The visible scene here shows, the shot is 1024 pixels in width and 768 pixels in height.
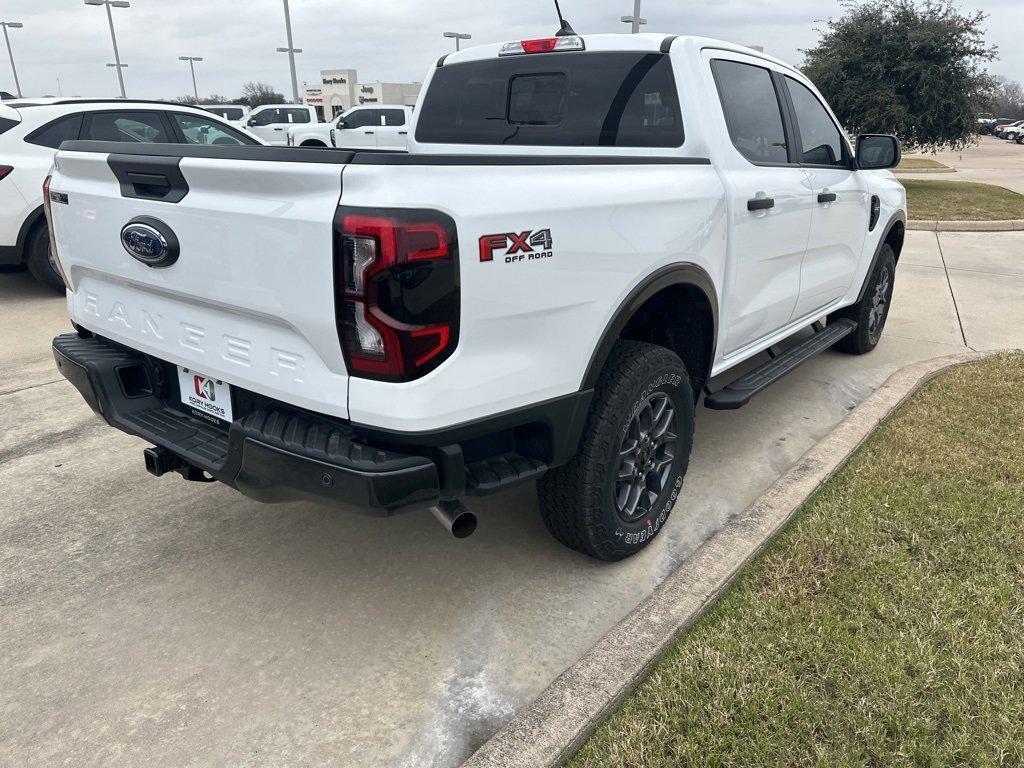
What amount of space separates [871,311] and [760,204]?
2.59m

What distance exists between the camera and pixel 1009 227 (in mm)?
11281

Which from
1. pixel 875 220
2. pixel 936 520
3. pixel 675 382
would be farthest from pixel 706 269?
pixel 875 220

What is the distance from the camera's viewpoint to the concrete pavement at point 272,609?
2.19 metres

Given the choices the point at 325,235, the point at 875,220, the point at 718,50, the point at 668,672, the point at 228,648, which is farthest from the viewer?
the point at 875,220

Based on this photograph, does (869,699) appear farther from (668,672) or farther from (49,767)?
(49,767)

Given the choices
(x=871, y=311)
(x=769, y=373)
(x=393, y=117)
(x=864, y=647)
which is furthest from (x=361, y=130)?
(x=864, y=647)

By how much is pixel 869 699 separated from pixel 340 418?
5.50 ft

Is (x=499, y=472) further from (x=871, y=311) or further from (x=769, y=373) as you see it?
(x=871, y=311)

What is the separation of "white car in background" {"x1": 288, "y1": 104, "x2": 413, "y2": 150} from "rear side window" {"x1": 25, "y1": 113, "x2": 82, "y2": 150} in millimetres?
13151

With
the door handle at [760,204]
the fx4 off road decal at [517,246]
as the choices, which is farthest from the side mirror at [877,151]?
the fx4 off road decal at [517,246]

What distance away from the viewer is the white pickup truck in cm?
200

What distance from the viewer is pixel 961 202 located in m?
13.6

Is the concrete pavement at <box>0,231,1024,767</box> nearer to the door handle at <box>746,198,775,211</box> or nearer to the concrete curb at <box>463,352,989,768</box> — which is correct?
the concrete curb at <box>463,352,989,768</box>

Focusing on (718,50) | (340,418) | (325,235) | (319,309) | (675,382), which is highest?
(718,50)
